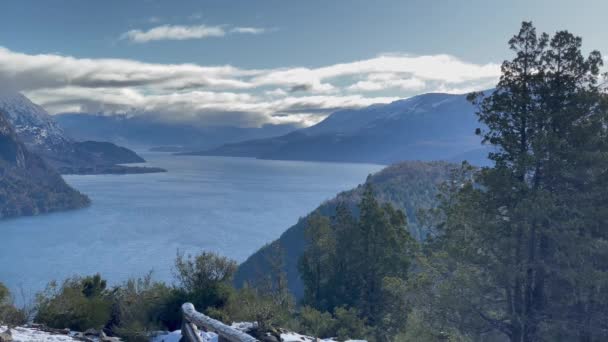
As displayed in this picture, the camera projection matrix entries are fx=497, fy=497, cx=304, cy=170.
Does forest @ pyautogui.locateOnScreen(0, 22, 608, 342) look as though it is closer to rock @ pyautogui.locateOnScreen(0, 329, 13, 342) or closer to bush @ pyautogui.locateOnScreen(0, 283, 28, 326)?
bush @ pyautogui.locateOnScreen(0, 283, 28, 326)

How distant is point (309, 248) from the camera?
4384cm

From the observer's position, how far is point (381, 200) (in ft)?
480

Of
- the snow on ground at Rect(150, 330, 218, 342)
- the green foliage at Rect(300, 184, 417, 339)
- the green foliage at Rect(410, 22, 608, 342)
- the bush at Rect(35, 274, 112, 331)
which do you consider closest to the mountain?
the green foliage at Rect(300, 184, 417, 339)

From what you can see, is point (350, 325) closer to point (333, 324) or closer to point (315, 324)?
point (333, 324)

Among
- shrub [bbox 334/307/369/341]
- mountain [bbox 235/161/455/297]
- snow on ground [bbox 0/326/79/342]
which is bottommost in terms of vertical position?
mountain [bbox 235/161/455/297]

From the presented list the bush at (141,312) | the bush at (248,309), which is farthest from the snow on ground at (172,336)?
the bush at (248,309)

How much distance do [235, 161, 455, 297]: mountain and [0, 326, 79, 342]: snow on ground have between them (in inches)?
3664

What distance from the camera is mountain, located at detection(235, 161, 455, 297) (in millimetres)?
117625

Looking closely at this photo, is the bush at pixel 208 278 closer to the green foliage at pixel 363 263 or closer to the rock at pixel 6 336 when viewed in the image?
the rock at pixel 6 336

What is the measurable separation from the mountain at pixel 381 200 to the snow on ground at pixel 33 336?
93.1 m

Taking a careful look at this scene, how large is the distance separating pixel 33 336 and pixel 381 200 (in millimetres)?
136189

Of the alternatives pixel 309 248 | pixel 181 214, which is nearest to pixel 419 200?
pixel 181 214

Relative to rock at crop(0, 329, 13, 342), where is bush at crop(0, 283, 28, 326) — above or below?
below

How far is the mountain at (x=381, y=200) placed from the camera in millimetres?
117625
